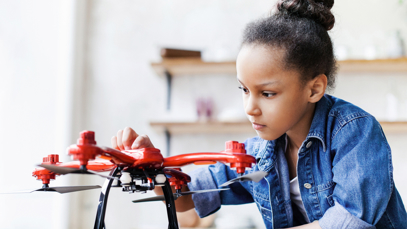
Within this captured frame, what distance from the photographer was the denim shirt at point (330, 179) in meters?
0.65

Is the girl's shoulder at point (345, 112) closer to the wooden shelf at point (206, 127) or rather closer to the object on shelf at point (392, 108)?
the wooden shelf at point (206, 127)

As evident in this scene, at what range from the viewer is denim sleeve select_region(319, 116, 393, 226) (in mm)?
649

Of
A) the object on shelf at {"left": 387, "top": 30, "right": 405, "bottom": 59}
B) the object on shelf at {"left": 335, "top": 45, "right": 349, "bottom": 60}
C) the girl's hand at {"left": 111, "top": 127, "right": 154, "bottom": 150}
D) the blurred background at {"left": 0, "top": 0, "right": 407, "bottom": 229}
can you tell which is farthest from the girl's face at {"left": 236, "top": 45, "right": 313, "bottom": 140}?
the object on shelf at {"left": 387, "top": 30, "right": 405, "bottom": 59}

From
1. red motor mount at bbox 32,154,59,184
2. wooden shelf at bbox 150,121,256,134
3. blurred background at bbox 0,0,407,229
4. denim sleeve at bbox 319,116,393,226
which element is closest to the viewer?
red motor mount at bbox 32,154,59,184

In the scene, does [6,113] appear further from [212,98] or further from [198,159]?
[198,159]

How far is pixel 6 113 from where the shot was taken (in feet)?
5.76

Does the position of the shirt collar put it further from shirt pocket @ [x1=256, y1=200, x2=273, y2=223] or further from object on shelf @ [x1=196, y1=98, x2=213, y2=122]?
object on shelf @ [x1=196, y1=98, x2=213, y2=122]

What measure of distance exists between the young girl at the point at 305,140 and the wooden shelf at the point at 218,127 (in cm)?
107

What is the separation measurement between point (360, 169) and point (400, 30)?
5.96 feet

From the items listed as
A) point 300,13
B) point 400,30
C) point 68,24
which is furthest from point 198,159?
point 400,30

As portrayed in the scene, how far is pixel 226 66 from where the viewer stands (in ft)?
6.77

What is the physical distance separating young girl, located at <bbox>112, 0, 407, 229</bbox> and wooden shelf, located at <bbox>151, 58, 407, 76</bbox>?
1.20 metres

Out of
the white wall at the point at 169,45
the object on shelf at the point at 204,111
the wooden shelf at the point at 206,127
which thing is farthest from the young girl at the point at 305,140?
the white wall at the point at 169,45

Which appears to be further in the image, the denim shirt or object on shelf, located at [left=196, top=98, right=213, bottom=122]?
object on shelf, located at [left=196, top=98, right=213, bottom=122]
